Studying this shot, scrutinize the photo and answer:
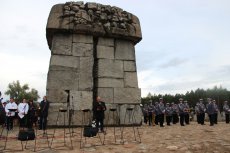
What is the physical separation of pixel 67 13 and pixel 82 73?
2645 millimetres

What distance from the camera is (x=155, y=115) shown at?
672 inches

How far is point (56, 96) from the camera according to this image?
11.6 metres

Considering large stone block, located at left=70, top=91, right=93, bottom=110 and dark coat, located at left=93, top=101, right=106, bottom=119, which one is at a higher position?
large stone block, located at left=70, top=91, right=93, bottom=110

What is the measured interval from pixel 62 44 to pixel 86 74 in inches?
65.0

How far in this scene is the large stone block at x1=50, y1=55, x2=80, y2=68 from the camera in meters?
12.0

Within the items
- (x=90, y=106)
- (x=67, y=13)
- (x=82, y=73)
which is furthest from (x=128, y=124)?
(x=67, y=13)

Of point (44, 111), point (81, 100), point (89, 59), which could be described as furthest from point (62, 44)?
point (44, 111)

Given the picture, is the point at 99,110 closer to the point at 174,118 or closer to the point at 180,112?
the point at 180,112

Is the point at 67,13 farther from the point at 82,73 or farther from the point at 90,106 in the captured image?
the point at 90,106

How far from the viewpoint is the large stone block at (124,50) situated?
13.0 metres

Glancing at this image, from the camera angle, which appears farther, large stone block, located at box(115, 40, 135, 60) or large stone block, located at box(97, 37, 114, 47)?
large stone block, located at box(115, 40, 135, 60)

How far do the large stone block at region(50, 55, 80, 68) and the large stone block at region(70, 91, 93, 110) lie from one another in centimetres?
122

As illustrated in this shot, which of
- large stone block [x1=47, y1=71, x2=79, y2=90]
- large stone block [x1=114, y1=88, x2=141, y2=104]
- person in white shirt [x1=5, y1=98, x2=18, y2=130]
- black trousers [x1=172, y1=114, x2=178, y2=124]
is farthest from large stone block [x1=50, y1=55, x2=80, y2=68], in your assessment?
black trousers [x1=172, y1=114, x2=178, y2=124]

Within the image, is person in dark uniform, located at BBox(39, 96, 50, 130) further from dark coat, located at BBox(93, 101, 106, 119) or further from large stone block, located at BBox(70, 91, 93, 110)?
dark coat, located at BBox(93, 101, 106, 119)
